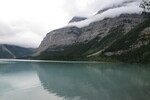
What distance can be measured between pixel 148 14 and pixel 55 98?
28638 millimetres

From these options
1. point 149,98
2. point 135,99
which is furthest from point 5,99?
point 149,98

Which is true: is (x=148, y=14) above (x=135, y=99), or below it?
above

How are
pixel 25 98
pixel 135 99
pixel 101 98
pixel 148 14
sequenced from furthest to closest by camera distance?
pixel 148 14
pixel 25 98
pixel 101 98
pixel 135 99

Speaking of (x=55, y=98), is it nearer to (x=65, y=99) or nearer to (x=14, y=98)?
(x=65, y=99)

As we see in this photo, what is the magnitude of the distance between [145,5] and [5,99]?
36.0m

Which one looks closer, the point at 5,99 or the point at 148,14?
the point at 5,99

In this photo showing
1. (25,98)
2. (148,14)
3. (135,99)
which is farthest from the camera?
(148,14)

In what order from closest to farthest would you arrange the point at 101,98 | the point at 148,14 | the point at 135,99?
the point at 135,99, the point at 101,98, the point at 148,14

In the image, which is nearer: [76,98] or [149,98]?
[149,98]

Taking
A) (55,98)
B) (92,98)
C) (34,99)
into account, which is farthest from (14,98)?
(92,98)

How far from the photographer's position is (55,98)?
43031mm

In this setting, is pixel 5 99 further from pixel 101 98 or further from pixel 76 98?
pixel 101 98

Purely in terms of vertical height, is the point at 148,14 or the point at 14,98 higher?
the point at 148,14

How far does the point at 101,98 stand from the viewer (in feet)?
135
